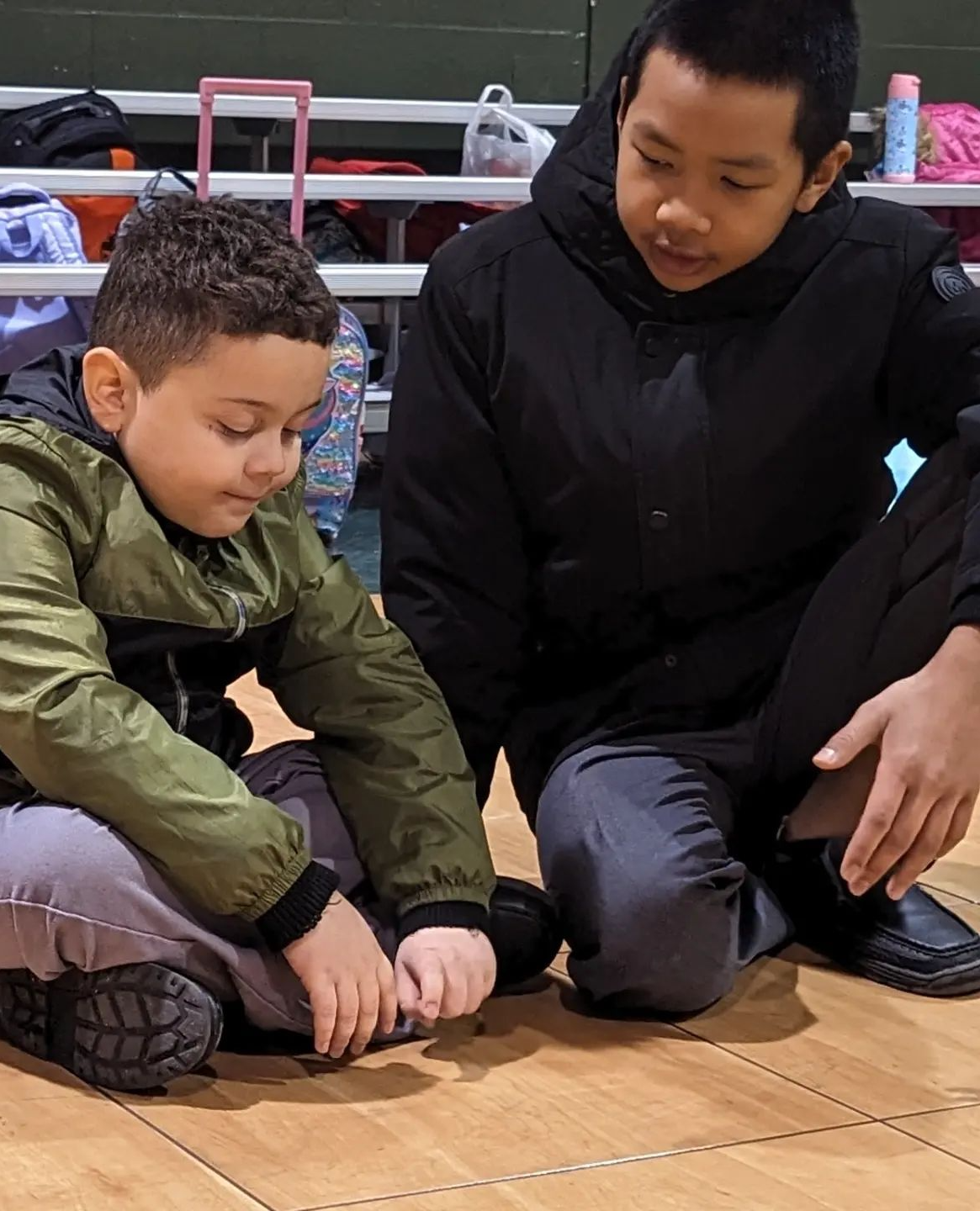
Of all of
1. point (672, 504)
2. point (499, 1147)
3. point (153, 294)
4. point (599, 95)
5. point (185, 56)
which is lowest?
point (499, 1147)

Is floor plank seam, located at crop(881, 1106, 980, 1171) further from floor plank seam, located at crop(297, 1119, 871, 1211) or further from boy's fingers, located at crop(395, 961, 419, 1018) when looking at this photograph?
boy's fingers, located at crop(395, 961, 419, 1018)

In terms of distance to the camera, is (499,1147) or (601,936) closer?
(499,1147)

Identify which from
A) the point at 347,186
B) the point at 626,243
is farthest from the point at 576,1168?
the point at 347,186

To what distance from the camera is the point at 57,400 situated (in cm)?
137

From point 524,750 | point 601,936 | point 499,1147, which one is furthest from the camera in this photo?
point 524,750

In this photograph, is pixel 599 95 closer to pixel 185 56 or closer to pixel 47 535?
pixel 47 535

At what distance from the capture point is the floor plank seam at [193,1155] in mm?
1108

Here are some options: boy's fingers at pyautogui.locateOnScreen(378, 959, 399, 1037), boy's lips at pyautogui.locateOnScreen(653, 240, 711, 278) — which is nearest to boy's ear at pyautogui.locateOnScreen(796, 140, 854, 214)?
boy's lips at pyautogui.locateOnScreen(653, 240, 711, 278)

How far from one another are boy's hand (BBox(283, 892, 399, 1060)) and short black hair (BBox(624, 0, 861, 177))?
0.67m

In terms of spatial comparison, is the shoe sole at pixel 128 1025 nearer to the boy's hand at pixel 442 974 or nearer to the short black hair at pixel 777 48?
the boy's hand at pixel 442 974

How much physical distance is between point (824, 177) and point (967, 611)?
376 millimetres

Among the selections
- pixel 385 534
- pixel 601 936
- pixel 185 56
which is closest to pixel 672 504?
pixel 385 534

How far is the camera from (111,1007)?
1.27 meters

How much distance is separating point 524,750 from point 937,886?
16.7 inches
